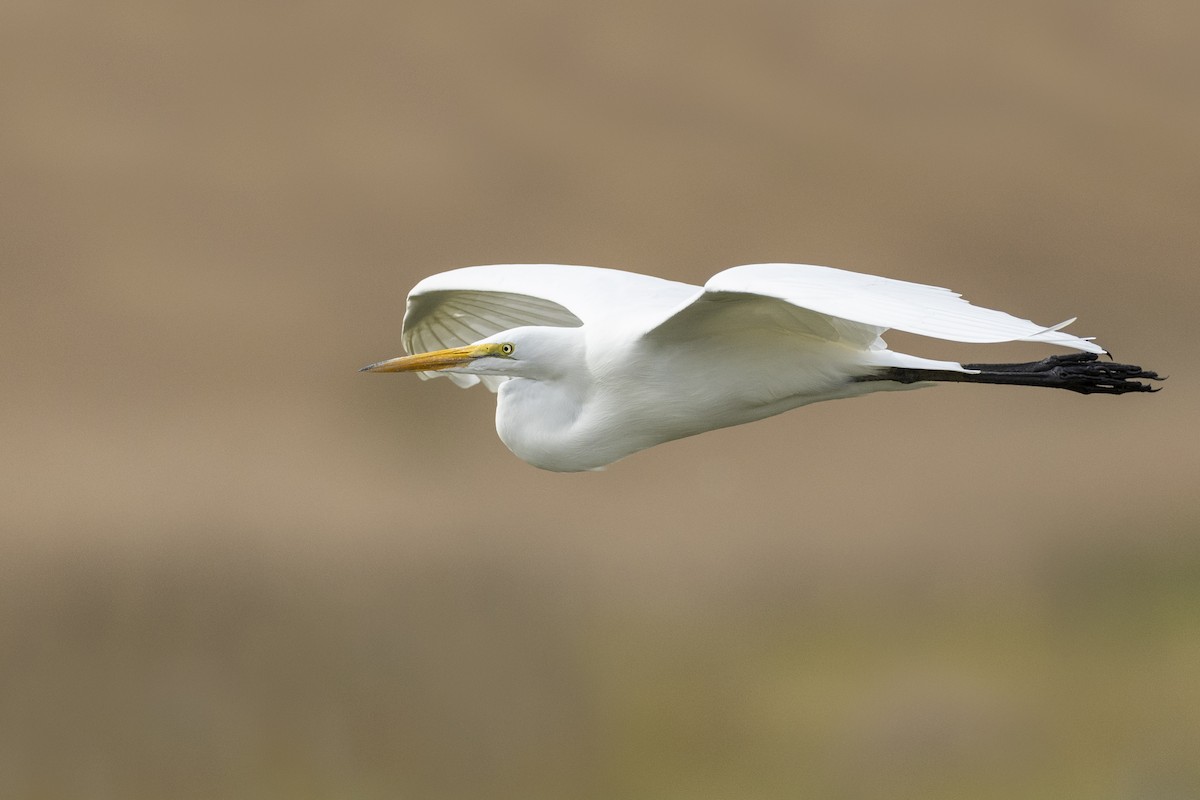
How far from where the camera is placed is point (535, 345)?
258 centimetres

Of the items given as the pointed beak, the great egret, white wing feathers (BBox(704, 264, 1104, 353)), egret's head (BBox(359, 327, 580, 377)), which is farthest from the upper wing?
the pointed beak

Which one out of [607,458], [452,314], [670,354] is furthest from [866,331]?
[452,314]

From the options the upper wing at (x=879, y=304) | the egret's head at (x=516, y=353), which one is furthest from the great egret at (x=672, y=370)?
the upper wing at (x=879, y=304)

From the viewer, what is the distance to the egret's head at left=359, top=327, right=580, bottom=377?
258cm

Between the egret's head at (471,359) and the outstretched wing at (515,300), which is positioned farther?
the outstretched wing at (515,300)

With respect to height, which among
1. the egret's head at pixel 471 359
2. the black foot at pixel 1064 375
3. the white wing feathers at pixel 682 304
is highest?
the white wing feathers at pixel 682 304

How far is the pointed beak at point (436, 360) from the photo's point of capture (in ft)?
8.54

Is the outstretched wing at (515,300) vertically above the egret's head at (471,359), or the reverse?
the outstretched wing at (515,300)

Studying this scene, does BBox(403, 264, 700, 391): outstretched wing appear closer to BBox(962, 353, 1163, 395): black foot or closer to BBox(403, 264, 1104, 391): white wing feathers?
BBox(403, 264, 1104, 391): white wing feathers

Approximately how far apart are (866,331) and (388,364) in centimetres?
82

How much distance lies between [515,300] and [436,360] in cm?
54

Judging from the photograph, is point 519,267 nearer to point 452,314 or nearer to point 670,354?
point 452,314

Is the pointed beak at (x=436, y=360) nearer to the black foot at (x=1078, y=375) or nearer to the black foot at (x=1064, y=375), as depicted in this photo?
the black foot at (x=1064, y=375)

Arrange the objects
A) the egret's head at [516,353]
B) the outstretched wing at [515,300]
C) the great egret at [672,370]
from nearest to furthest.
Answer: the great egret at [672,370] < the egret's head at [516,353] < the outstretched wing at [515,300]
